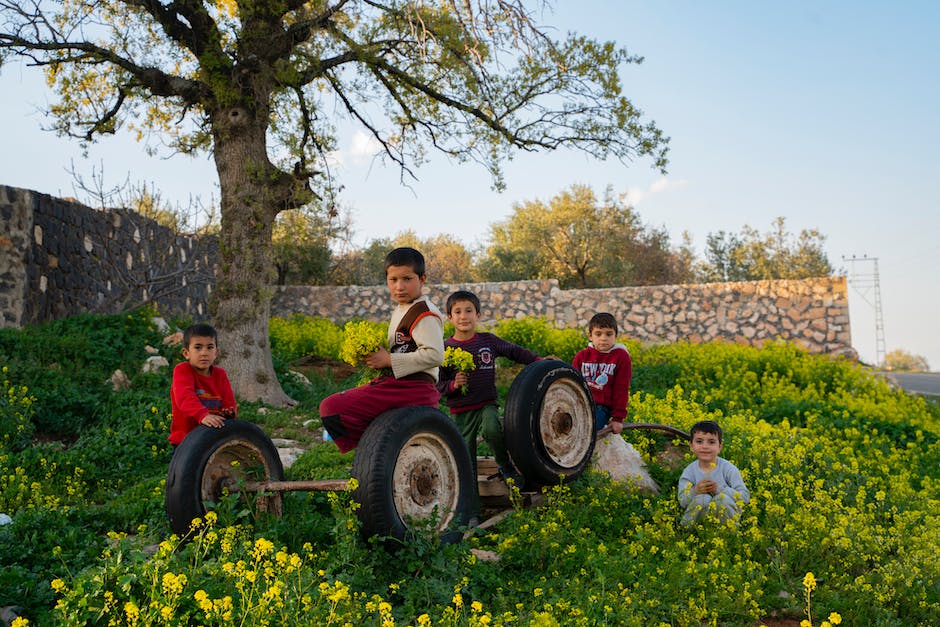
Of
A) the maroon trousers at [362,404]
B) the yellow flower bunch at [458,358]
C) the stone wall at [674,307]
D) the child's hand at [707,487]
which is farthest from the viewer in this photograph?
the stone wall at [674,307]

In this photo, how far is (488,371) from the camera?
19.0ft

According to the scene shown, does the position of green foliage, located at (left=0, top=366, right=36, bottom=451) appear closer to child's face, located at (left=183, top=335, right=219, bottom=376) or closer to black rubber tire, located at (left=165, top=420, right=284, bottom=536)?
child's face, located at (left=183, top=335, right=219, bottom=376)

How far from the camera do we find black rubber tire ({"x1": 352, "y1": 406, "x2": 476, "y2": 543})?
4.02 meters

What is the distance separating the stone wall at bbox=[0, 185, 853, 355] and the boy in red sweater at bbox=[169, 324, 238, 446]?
331 inches

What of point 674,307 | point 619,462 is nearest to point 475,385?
point 619,462

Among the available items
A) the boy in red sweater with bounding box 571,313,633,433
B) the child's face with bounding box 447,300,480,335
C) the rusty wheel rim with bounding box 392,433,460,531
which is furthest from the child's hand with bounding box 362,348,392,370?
the boy in red sweater with bounding box 571,313,633,433

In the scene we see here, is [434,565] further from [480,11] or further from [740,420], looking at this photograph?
[480,11]

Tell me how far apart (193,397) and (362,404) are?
1279 mm

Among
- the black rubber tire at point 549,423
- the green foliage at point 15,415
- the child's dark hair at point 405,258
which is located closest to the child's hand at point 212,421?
the child's dark hair at point 405,258

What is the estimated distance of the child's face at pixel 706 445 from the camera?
562 centimetres

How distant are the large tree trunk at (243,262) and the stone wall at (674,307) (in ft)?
29.9

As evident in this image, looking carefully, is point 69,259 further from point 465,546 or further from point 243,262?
point 465,546

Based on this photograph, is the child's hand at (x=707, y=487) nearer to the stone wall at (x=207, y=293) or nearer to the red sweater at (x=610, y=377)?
the red sweater at (x=610, y=377)

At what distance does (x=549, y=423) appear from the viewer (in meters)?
5.70
